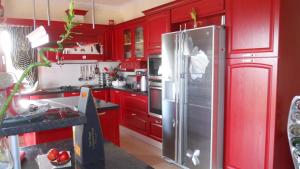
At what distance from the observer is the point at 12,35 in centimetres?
418

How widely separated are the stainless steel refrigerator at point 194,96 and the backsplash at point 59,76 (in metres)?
2.65

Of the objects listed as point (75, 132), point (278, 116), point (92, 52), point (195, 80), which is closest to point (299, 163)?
point (278, 116)

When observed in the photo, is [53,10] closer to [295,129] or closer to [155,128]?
[155,128]

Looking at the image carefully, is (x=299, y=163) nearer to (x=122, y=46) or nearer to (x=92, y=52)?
(x=122, y=46)

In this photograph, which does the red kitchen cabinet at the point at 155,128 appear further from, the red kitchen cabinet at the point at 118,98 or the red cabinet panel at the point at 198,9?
the red cabinet panel at the point at 198,9

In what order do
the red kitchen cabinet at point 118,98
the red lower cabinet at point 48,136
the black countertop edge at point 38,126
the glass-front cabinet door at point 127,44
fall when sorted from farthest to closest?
the glass-front cabinet door at point 127,44 < the red kitchen cabinet at point 118,98 < the red lower cabinet at point 48,136 < the black countertop edge at point 38,126

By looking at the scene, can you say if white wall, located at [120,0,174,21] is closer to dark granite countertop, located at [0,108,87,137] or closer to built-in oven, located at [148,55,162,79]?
built-in oven, located at [148,55,162,79]

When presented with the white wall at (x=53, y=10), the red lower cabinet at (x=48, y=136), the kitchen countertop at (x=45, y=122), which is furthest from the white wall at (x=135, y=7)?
the kitchen countertop at (x=45, y=122)

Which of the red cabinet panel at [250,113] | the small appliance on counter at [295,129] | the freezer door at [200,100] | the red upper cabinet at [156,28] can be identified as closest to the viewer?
the small appliance on counter at [295,129]

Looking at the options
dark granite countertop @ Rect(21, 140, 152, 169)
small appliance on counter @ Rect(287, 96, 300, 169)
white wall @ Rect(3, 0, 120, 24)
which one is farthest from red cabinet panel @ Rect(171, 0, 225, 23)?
white wall @ Rect(3, 0, 120, 24)

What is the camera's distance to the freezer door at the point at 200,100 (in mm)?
2428

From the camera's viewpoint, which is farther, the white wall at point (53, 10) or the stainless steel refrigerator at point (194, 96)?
the white wall at point (53, 10)

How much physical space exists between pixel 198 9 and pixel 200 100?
3.59ft

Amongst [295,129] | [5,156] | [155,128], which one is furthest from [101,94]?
[5,156]
